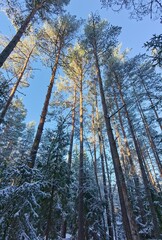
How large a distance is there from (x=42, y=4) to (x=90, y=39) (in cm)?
378

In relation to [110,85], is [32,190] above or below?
below

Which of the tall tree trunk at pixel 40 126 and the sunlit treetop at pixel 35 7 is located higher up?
the sunlit treetop at pixel 35 7

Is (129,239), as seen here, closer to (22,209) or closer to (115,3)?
(22,209)

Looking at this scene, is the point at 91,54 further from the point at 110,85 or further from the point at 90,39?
the point at 110,85

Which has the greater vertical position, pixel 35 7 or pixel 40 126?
pixel 35 7

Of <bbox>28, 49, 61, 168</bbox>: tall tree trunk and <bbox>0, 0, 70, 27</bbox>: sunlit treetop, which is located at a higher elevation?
<bbox>0, 0, 70, 27</bbox>: sunlit treetop

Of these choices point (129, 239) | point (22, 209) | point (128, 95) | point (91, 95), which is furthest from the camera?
point (91, 95)

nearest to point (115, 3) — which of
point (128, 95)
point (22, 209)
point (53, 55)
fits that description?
point (53, 55)

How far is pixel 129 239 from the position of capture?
17.9 feet

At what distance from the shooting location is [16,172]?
4.91m

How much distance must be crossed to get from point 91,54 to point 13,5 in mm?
5189

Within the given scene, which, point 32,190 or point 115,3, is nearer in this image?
point 32,190

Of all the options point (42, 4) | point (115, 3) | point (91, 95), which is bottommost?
point (115, 3)

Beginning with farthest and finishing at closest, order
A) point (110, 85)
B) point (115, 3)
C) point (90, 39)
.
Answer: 1. point (110, 85)
2. point (90, 39)
3. point (115, 3)
